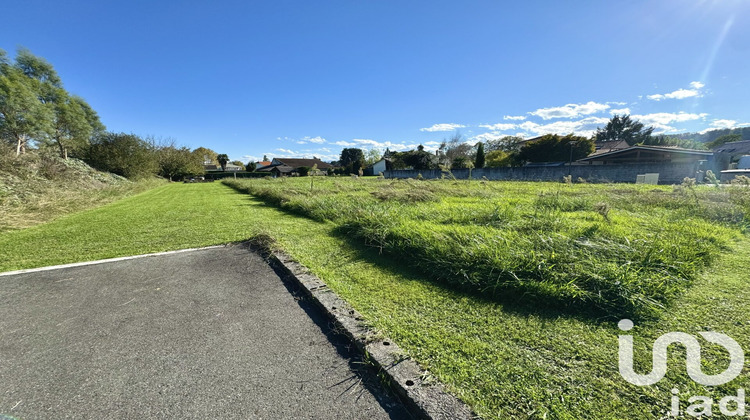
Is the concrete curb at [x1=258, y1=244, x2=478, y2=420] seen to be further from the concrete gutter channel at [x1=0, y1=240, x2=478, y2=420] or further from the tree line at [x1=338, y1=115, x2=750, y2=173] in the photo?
the tree line at [x1=338, y1=115, x2=750, y2=173]

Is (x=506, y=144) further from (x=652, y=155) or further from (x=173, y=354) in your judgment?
(x=173, y=354)

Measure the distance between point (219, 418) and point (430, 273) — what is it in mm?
2397

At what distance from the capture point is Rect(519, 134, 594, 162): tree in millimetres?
35031

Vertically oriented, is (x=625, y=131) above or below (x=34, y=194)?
above

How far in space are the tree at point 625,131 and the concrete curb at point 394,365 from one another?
70539 millimetres

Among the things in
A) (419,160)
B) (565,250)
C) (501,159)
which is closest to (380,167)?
(419,160)

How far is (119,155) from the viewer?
82.4 feet

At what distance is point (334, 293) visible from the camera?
9.18 ft

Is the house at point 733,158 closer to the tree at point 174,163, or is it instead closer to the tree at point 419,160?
the tree at point 419,160

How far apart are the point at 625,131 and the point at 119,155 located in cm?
7924

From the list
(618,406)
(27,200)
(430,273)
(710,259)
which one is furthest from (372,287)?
(27,200)

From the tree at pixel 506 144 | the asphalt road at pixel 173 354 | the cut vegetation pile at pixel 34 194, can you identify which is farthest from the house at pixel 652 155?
the cut vegetation pile at pixel 34 194

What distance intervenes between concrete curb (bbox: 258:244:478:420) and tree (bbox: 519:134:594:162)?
41983 millimetres

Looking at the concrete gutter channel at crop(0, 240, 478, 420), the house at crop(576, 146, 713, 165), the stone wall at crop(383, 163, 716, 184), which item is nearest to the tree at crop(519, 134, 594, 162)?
the house at crop(576, 146, 713, 165)
